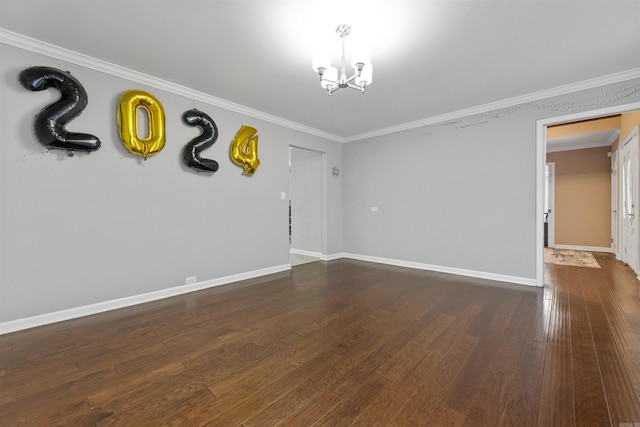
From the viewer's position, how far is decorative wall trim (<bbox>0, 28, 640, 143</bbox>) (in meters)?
2.67

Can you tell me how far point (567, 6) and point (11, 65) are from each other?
4.90 m

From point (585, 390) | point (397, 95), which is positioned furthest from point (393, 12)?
point (585, 390)

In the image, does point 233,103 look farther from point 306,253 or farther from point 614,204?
point 614,204

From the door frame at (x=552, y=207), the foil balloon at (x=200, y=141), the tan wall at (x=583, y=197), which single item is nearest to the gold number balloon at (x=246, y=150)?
the foil balloon at (x=200, y=141)

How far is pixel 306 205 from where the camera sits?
653cm

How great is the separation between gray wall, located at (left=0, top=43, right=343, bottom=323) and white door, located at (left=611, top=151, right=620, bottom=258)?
771cm

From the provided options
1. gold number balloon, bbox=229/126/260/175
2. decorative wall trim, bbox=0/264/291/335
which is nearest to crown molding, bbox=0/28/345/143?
gold number balloon, bbox=229/126/260/175

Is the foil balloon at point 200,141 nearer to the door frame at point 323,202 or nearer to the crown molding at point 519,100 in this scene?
the door frame at point 323,202

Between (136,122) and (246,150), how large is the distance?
151 cm

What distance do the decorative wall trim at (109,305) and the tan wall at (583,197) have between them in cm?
834

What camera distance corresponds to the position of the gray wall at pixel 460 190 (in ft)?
13.1

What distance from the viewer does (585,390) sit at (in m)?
1.71

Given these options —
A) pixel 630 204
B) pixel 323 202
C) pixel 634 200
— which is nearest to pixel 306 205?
pixel 323 202

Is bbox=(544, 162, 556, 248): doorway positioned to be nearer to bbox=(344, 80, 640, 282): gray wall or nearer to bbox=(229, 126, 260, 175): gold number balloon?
bbox=(344, 80, 640, 282): gray wall
